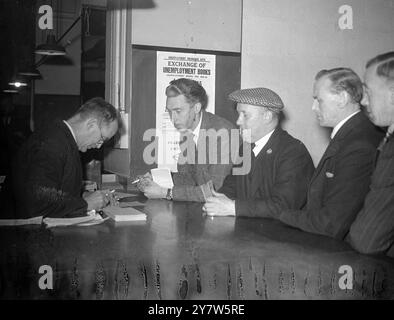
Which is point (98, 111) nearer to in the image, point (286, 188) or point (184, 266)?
point (286, 188)

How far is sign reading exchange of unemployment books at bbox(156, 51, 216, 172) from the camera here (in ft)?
11.3

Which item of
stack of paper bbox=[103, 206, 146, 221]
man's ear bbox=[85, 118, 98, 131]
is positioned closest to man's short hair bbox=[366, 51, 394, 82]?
stack of paper bbox=[103, 206, 146, 221]

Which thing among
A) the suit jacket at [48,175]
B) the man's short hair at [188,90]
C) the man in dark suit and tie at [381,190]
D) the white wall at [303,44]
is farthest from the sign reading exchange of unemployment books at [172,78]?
the man in dark suit and tie at [381,190]

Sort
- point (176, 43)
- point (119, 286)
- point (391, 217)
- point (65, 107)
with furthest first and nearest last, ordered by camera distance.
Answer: point (65, 107) < point (176, 43) < point (391, 217) < point (119, 286)

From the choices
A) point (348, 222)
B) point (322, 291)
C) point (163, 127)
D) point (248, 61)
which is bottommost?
point (322, 291)

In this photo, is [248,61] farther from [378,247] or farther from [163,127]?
[378,247]

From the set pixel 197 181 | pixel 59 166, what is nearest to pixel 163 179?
pixel 197 181

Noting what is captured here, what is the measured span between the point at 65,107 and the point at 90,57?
161 inches

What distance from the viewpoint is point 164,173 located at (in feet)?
9.28

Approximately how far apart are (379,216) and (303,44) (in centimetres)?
277

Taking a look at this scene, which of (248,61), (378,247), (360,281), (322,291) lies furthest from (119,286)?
(248,61)

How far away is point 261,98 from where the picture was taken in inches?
89.7

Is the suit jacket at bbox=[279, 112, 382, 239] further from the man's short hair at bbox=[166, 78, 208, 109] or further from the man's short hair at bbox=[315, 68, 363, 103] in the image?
the man's short hair at bbox=[166, 78, 208, 109]

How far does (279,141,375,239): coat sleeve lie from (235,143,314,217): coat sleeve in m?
0.36
